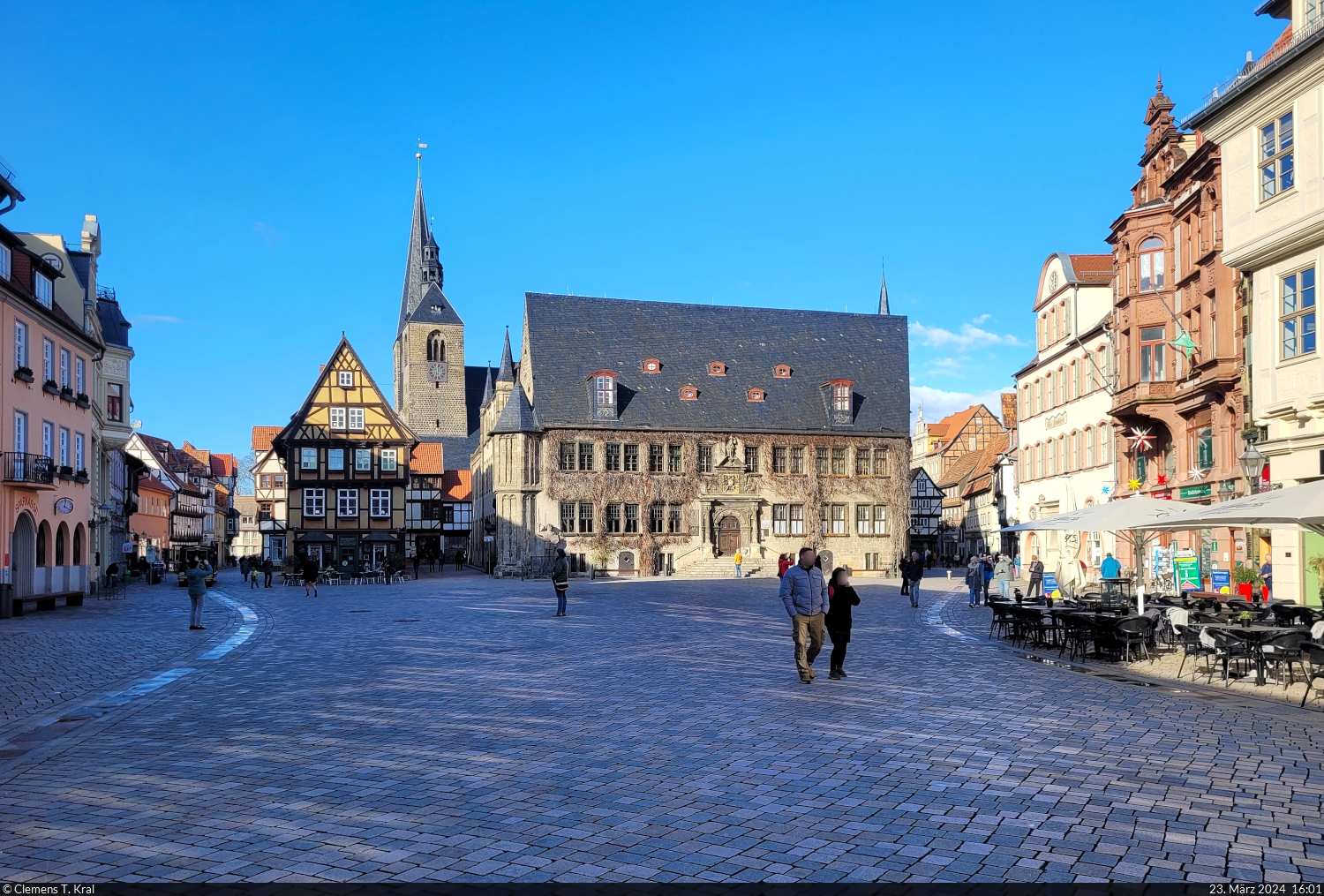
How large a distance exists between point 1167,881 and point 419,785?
5141mm

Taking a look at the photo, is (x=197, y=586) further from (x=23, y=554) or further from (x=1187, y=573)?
(x=1187, y=573)

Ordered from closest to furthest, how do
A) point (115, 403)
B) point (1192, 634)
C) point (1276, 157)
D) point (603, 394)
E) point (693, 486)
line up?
point (1192, 634) → point (1276, 157) → point (115, 403) → point (603, 394) → point (693, 486)

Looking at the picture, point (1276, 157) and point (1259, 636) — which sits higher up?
point (1276, 157)

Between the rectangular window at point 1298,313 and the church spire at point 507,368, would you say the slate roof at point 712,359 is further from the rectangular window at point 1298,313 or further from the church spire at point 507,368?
the rectangular window at point 1298,313

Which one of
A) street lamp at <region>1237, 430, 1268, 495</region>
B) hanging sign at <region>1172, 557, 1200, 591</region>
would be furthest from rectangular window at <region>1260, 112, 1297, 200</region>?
hanging sign at <region>1172, 557, 1200, 591</region>

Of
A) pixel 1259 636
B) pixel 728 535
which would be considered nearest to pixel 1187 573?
pixel 1259 636

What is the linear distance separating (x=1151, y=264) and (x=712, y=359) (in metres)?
31.9

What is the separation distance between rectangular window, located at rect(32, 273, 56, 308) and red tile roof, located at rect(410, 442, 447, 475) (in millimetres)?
54830

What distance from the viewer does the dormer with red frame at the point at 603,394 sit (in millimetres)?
59375

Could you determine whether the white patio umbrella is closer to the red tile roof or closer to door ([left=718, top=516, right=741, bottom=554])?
door ([left=718, top=516, right=741, bottom=554])

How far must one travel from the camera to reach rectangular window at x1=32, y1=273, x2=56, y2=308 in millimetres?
31941

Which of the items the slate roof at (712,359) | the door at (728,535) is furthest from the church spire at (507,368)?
the door at (728,535)

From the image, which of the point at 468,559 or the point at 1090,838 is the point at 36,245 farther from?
the point at 468,559

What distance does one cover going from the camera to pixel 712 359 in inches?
2501
